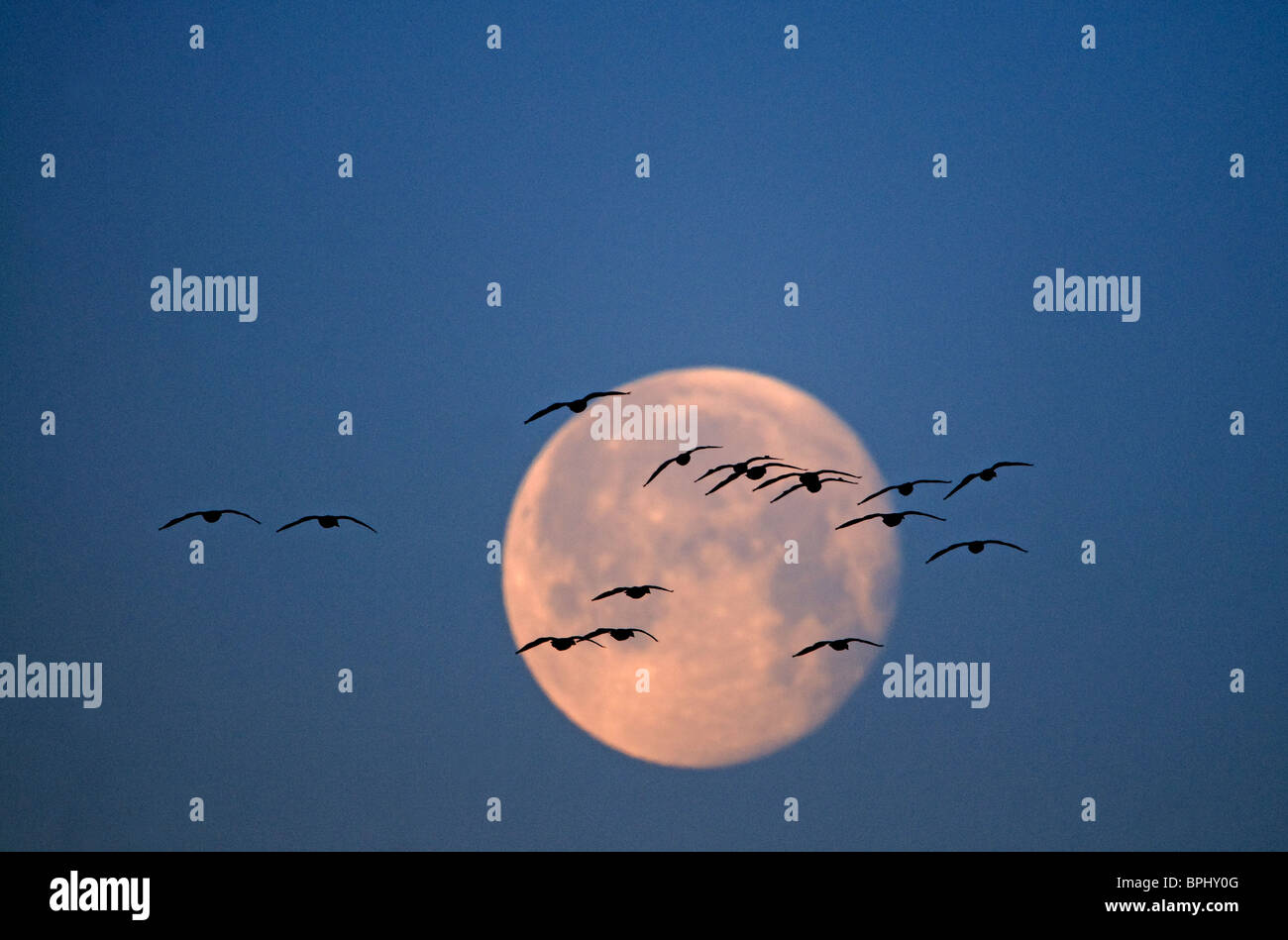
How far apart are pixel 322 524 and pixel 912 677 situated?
10064 millimetres

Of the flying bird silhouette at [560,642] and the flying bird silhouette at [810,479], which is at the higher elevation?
the flying bird silhouette at [810,479]

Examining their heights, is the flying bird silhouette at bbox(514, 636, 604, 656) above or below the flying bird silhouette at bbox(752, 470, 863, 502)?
below

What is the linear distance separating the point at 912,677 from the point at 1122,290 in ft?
24.3
